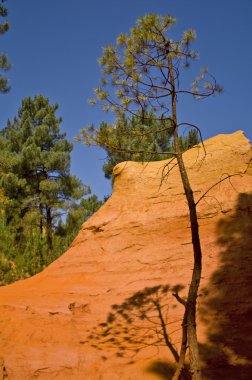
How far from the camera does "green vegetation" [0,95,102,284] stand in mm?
21203

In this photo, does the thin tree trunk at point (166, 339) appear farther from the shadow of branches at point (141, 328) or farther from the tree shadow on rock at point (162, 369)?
the tree shadow on rock at point (162, 369)

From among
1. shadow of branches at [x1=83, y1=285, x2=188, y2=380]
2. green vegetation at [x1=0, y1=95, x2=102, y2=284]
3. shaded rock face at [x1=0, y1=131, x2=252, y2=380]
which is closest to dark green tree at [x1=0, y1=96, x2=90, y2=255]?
green vegetation at [x1=0, y1=95, x2=102, y2=284]

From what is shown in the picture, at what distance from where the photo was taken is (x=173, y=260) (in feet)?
26.2

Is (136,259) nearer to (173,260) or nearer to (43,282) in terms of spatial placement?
(173,260)

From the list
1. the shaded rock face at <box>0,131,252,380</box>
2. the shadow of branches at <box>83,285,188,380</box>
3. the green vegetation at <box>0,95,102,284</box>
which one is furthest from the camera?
the green vegetation at <box>0,95,102,284</box>

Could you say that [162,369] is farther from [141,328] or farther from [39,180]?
[39,180]

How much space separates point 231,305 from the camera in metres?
5.98

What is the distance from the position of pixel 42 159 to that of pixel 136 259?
15.6 meters

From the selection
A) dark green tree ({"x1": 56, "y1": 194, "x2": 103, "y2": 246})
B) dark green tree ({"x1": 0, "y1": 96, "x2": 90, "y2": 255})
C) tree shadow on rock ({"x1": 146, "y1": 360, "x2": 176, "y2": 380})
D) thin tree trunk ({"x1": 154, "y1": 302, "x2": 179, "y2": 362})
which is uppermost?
dark green tree ({"x1": 0, "y1": 96, "x2": 90, "y2": 255})

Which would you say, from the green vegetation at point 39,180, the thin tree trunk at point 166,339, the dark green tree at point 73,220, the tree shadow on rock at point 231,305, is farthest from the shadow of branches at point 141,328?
the dark green tree at point 73,220

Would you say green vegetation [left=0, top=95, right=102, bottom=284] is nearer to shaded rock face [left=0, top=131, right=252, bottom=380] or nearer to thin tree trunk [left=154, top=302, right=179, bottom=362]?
shaded rock face [left=0, top=131, right=252, bottom=380]

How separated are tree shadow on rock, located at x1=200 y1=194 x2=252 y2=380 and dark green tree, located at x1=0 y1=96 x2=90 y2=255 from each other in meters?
14.8

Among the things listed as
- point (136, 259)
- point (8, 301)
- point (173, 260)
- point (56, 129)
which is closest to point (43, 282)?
point (8, 301)

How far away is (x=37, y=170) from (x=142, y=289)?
17.5 metres
